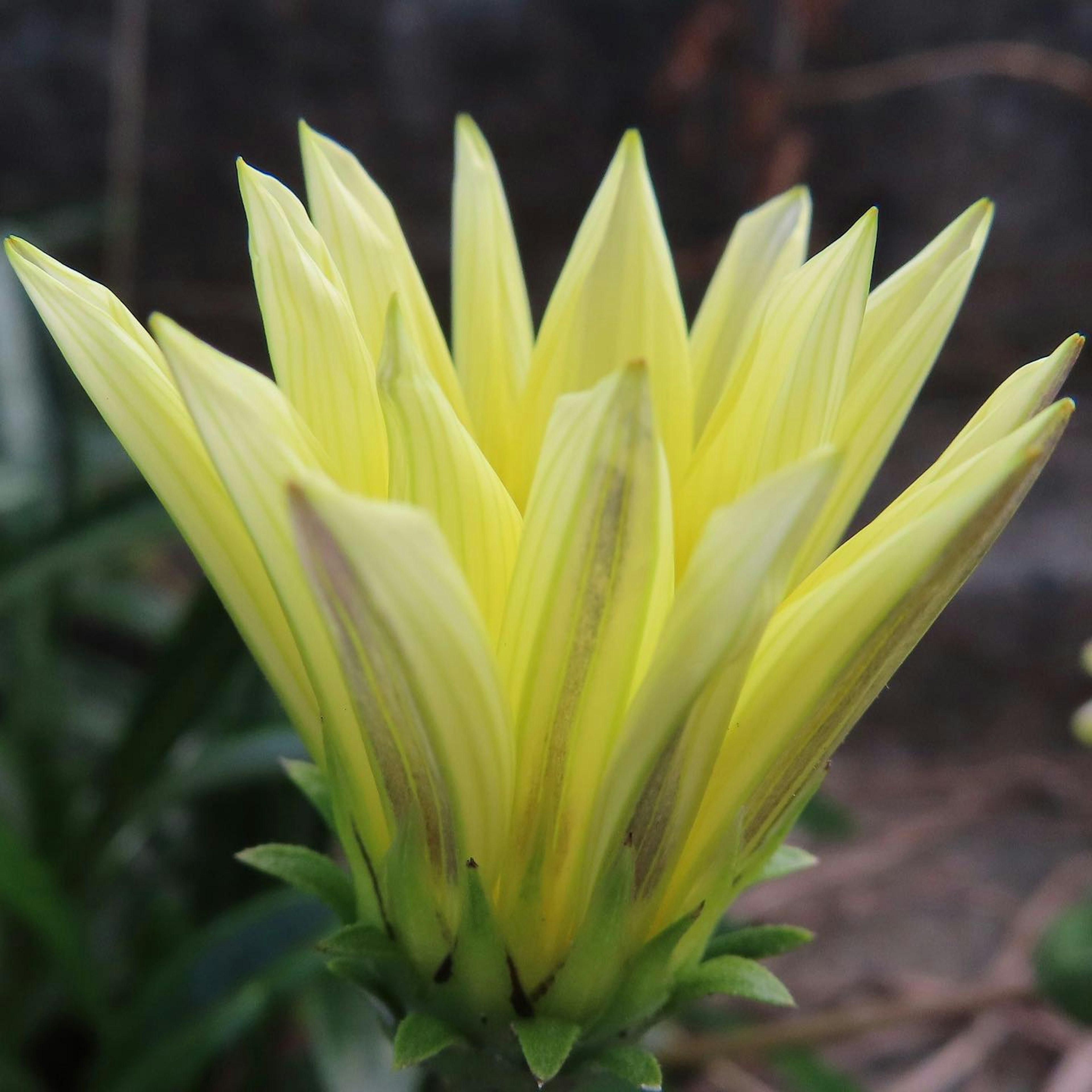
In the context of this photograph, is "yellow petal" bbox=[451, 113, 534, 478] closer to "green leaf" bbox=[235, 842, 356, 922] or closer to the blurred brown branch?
"green leaf" bbox=[235, 842, 356, 922]

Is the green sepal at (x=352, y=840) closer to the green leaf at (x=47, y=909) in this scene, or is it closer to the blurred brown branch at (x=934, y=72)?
the green leaf at (x=47, y=909)

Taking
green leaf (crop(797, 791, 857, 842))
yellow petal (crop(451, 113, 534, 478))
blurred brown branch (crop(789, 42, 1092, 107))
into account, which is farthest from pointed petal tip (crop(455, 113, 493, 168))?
blurred brown branch (crop(789, 42, 1092, 107))

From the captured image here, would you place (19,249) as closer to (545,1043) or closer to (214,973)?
(545,1043)

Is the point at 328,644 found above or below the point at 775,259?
below

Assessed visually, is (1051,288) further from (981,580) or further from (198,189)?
(198,189)

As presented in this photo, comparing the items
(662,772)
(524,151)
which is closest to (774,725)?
(662,772)

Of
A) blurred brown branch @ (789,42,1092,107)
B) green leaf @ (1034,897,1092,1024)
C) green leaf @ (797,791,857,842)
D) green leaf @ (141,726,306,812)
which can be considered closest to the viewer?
green leaf @ (1034,897,1092,1024)

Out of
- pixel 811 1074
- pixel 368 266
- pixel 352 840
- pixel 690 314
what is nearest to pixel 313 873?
pixel 352 840
